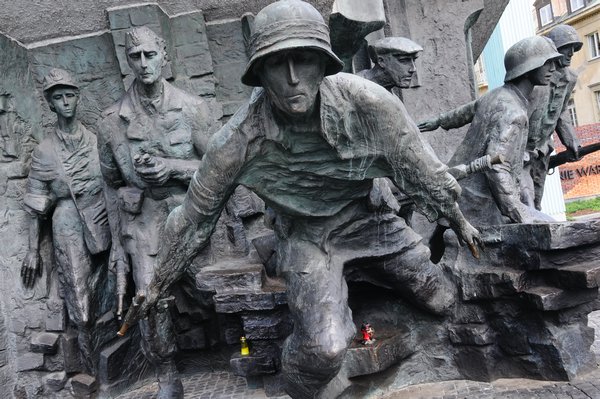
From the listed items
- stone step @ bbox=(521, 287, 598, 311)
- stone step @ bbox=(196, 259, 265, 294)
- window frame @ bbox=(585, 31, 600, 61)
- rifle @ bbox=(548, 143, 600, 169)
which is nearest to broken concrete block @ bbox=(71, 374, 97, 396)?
stone step @ bbox=(196, 259, 265, 294)

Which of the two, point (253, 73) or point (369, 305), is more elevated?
point (253, 73)

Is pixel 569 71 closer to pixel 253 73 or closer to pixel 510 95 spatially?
pixel 510 95

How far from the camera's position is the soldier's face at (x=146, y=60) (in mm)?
4320

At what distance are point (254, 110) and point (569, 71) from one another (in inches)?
169

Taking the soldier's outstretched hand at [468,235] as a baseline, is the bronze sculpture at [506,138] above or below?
above

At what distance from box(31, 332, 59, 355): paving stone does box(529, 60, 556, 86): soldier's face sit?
4.40 m

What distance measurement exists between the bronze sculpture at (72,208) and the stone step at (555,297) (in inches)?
132

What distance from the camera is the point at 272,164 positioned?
123 inches

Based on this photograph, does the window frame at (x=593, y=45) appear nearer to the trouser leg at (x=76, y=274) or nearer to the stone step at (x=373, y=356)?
the stone step at (x=373, y=356)

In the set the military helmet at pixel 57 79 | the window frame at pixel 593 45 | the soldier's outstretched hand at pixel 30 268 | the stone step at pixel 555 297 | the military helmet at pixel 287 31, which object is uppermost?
the window frame at pixel 593 45

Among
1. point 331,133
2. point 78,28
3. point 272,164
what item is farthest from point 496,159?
point 78,28

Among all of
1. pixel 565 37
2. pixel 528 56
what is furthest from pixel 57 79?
pixel 565 37

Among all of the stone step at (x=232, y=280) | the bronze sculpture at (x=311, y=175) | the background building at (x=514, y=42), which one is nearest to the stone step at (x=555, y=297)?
the bronze sculpture at (x=311, y=175)

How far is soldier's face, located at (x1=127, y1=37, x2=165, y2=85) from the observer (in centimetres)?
432
